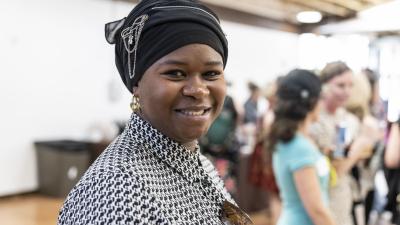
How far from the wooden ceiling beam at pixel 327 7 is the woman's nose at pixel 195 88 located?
6.91 feet

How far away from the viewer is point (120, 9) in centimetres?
730

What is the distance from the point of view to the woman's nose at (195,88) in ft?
3.11

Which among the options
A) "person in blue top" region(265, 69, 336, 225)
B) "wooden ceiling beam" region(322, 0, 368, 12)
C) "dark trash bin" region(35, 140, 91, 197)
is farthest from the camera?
"dark trash bin" region(35, 140, 91, 197)

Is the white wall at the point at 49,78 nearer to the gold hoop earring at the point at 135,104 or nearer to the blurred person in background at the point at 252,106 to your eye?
the blurred person in background at the point at 252,106

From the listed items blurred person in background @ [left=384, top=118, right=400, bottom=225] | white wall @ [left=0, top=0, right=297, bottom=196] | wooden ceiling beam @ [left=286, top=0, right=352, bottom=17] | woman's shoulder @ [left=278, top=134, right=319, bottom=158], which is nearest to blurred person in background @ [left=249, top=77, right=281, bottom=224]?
wooden ceiling beam @ [left=286, top=0, right=352, bottom=17]

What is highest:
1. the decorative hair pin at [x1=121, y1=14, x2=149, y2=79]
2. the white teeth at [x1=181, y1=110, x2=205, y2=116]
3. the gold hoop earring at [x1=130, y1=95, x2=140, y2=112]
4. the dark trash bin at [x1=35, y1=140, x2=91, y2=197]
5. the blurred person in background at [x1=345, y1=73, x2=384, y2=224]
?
the decorative hair pin at [x1=121, y1=14, x2=149, y2=79]

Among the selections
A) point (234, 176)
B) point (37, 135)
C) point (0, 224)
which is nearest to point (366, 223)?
point (234, 176)

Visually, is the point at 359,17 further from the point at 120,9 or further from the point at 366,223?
the point at 120,9

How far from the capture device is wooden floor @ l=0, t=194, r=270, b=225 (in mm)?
5422

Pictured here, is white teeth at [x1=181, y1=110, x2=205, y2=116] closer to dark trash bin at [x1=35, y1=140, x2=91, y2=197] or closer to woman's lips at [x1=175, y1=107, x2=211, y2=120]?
woman's lips at [x1=175, y1=107, x2=211, y2=120]

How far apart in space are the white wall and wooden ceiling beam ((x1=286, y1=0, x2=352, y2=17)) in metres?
3.40

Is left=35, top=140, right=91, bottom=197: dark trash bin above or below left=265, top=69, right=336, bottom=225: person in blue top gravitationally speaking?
below

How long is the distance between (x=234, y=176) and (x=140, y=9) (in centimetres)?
471

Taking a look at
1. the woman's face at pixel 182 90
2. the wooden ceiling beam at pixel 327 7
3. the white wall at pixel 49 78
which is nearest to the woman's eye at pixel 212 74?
the woman's face at pixel 182 90
